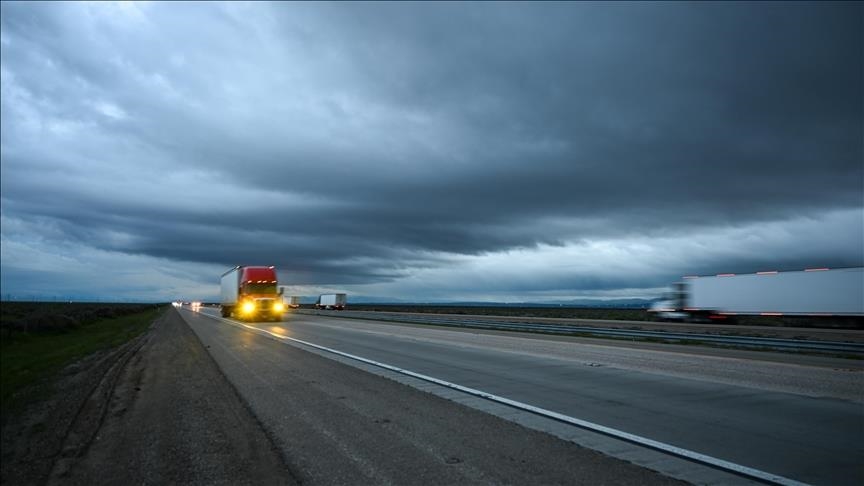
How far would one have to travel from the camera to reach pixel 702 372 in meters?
12.7

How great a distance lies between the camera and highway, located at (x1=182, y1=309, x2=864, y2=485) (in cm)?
617

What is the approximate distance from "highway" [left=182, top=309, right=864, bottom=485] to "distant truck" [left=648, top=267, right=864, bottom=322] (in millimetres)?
22592

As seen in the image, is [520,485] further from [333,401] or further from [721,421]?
[333,401]

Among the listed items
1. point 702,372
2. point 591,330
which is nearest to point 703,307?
point 591,330

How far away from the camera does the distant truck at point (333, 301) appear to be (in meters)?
101

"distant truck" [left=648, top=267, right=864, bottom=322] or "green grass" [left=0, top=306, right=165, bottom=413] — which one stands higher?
"distant truck" [left=648, top=267, right=864, bottom=322]

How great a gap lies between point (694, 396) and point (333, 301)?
312 feet

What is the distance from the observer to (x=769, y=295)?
1512 inches

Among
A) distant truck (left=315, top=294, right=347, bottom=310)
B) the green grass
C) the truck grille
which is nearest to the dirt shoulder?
the green grass

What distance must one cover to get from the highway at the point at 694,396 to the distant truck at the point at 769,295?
74.1ft

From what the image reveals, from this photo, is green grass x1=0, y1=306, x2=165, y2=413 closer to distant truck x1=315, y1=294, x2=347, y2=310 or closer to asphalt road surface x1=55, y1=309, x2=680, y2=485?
asphalt road surface x1=55, y1=309, x2=680, y2=485

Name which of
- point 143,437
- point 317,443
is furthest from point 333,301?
point 317,443

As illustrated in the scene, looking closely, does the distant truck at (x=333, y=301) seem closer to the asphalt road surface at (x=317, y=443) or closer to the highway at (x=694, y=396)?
the highway at (x=694, y=396)

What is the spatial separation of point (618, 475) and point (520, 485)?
105 centimetres
